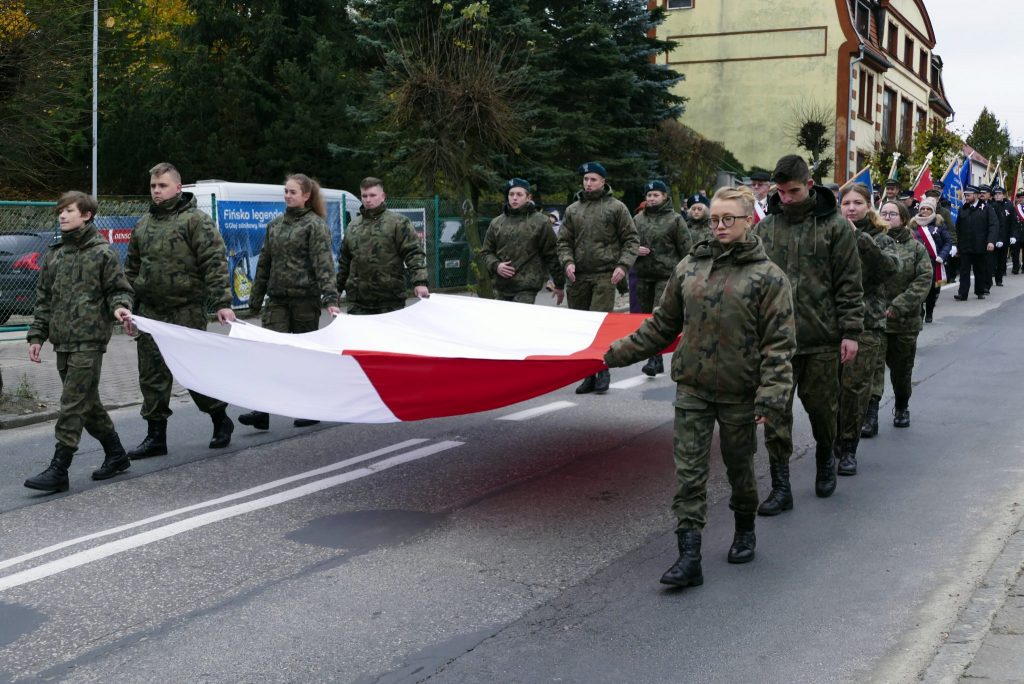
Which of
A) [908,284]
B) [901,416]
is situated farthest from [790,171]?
[901,416]

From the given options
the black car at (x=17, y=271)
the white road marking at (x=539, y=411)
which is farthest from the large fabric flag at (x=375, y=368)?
the black car at (x=17, y=271)

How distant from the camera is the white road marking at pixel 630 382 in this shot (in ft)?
36.7

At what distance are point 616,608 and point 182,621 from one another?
1853 mm

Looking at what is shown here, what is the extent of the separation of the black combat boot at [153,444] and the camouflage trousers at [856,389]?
4.68 metres

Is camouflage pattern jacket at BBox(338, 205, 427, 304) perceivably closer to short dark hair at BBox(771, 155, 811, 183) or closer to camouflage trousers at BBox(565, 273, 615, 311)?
camouflage trousers at BBox(565, 273, 615, 311)

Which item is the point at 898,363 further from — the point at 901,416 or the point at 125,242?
the point at 125,242

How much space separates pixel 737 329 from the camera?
526 cm

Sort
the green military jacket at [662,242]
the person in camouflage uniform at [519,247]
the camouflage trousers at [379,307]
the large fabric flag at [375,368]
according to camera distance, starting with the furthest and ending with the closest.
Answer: the green military jacket at [662,242] → the person in camouflage uniform at [519,247] → the camouflage trousers at [379,307] → the large fabric flag at [375,368]

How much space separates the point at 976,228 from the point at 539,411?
579 inches

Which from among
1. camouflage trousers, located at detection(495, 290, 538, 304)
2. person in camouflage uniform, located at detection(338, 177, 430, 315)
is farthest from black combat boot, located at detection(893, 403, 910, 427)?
person in camouflage uniform, located at detection(338, 177, 430, 315)

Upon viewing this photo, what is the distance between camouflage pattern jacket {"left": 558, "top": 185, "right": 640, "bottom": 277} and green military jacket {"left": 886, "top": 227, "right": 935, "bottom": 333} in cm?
274

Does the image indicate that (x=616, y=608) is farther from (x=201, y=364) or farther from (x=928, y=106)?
(x=928, y=106)

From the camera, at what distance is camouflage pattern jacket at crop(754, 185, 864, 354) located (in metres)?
6.57

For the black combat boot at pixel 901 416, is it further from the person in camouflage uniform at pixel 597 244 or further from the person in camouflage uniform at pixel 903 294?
the person in camouflage uniform at pixel 597 244
